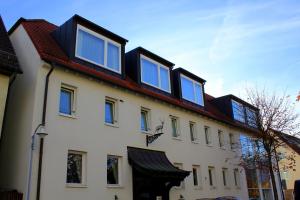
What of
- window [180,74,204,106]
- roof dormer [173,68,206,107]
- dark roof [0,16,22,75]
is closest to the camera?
dark roof [0,16,22,75]

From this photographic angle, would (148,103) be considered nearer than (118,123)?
No

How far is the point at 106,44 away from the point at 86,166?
20.8 ft

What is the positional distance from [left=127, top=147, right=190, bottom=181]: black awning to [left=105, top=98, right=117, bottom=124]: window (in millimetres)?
1533

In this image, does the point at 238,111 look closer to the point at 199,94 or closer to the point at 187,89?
the point at 199,94

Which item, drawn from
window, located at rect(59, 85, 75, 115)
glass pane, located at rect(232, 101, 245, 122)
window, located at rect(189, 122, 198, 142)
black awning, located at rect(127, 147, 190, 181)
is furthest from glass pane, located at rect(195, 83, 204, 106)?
window, located at rect(59, 85, 75, 115)

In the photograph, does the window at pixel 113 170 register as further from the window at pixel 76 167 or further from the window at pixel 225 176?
the window at pixel 225 176

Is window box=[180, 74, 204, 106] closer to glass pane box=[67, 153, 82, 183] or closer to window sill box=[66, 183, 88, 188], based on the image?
glass pane box=[67, 153, 82, 183]

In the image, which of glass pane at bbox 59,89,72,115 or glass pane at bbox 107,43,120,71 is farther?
glass pane at bbox 107,43,120,71

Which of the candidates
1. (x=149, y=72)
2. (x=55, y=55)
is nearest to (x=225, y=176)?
(x=149, y=72)

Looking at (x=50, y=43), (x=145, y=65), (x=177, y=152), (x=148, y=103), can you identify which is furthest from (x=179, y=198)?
(x=50, y=43)

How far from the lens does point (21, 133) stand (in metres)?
13.3

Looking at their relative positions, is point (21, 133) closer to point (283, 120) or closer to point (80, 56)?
point (80, 56)

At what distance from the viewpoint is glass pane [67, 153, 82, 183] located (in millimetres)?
13547

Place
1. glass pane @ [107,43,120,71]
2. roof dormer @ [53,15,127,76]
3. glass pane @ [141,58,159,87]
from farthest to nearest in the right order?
glass pane @ [141,58,159,87] < glass pane @ [107,43,120,71] < roof dormer @ [53,15,127,76]
